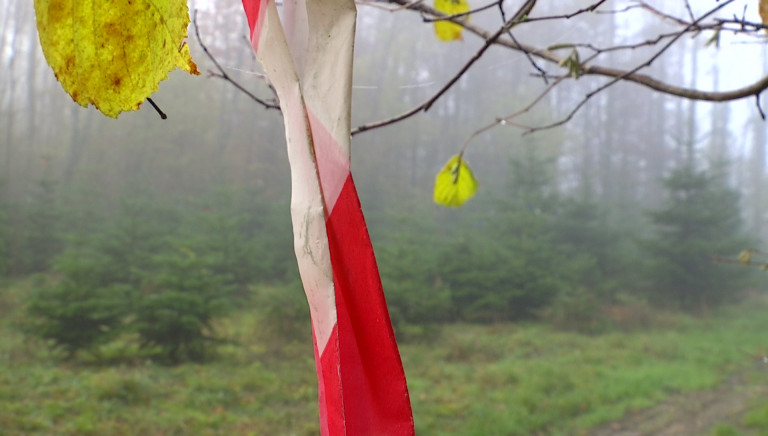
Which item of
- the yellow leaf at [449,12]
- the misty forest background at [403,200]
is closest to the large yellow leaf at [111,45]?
the yellow leaf at [449,12]

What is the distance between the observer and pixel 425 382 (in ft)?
8.20

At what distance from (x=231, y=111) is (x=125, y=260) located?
1089mm

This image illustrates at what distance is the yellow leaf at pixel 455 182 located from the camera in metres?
0.61

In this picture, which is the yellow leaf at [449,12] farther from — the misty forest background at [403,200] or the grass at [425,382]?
the misty forest background at [403,200]

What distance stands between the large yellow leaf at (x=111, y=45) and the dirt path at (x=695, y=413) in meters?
2.52

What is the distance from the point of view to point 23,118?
8.84 feet

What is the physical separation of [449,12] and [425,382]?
2170 millimetres

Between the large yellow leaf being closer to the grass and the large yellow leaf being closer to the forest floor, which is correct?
the grass

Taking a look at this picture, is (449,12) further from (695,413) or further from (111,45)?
(695,413)

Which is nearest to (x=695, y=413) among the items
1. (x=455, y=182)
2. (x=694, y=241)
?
(x=694, y=241)

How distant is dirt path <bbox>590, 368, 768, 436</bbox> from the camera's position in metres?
2.33

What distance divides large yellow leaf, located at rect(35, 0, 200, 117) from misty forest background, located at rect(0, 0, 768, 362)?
2509 millimetres

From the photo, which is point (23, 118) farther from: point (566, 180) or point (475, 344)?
point (566, 180)

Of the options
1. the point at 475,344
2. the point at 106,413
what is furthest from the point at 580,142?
the point at 106,413
